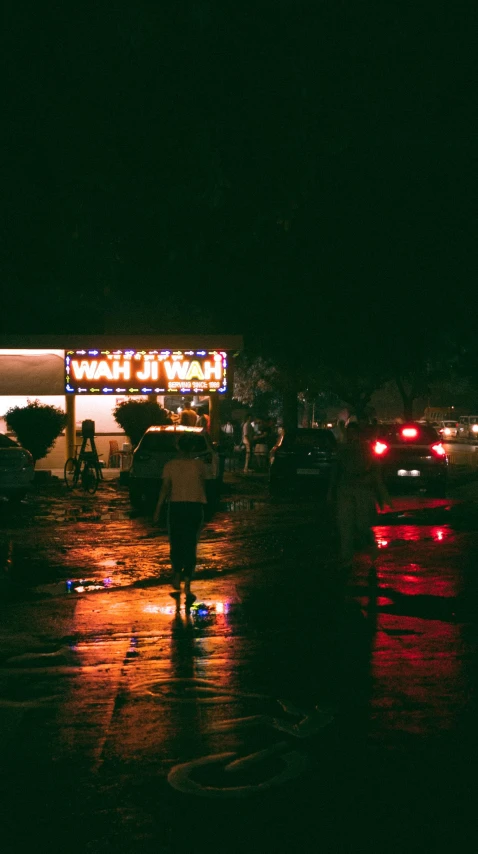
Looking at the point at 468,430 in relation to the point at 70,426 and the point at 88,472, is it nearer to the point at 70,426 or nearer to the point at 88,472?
the point at 70,426

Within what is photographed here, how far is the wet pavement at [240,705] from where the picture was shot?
15.3ft

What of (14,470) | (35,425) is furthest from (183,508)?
(35,425)

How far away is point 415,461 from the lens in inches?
947

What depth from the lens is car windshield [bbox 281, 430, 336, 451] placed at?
80.3ft

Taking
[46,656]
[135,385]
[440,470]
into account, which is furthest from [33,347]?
[46,656]

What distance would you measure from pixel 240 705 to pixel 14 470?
541 inches

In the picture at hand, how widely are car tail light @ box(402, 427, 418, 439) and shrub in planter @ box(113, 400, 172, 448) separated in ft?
23.2

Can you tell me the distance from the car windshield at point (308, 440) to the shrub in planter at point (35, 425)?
5837mm

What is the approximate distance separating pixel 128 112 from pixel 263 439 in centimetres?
2332

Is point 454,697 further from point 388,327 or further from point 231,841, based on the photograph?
point 388,327

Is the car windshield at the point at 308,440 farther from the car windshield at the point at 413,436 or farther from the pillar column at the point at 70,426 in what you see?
the pillar column at the point at 70,426

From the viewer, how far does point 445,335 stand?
152ft

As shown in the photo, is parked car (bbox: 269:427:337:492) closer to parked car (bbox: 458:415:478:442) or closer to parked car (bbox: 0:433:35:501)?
parked car (bbox: 0:433:35:501)

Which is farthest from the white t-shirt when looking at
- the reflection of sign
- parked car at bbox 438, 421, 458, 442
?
parked car at bbox 438, 421, 458, 442
